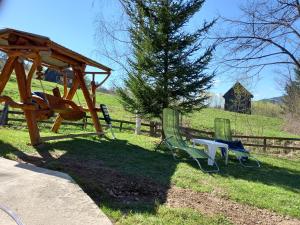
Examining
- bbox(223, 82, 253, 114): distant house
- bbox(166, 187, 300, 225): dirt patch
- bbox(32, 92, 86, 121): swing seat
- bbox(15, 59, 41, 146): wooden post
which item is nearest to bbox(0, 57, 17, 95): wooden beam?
bbox(15, 59, 41, 146): wooden post

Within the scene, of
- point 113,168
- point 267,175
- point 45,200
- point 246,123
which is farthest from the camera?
point 246,123

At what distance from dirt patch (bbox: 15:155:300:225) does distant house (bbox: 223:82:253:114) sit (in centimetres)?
929

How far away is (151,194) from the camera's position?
6.04 metres

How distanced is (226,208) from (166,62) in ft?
24.6

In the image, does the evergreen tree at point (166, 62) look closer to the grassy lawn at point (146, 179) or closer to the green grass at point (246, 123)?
the grassy lawn at point (146, 179)

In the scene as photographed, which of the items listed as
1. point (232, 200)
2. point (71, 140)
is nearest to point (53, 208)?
point (232, 200)

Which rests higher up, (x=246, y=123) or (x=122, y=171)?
(x=246, y=123)

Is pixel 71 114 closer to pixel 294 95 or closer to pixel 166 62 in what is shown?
pixel 166 62

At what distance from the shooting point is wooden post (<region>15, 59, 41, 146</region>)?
8219mm

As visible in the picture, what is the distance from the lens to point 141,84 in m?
12.7

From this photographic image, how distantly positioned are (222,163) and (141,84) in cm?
391

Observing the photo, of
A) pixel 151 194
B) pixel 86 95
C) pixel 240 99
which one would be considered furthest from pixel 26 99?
pixel 240 99

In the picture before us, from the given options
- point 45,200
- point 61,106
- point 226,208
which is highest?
point 61,106

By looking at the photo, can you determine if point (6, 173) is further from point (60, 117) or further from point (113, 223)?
point (60, 117)
